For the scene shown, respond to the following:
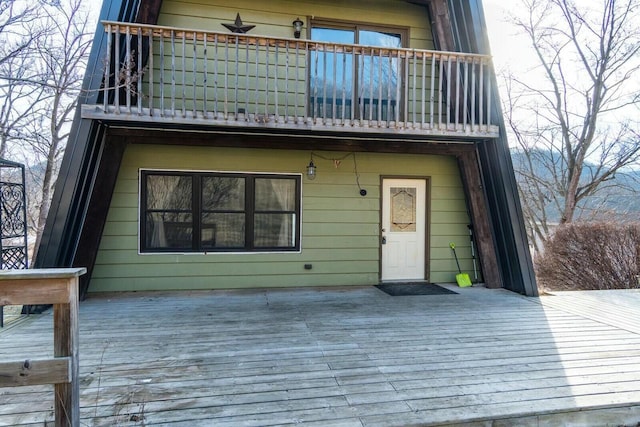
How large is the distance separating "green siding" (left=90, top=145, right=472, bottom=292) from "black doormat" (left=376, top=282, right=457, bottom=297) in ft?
0.95

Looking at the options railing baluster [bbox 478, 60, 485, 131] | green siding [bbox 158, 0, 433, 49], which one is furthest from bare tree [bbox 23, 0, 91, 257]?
railing baluster [bbox 478, 60, 485, 131]

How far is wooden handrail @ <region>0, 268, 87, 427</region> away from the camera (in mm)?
1830

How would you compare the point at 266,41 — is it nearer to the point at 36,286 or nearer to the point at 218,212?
the point at 218,212

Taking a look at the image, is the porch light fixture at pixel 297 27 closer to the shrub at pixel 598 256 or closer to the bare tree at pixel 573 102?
the shrub at pixel 598 256

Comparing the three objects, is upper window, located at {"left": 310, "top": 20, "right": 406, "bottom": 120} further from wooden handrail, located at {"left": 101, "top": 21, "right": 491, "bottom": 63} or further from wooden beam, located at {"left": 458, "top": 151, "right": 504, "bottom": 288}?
wooden beam, located at {"left": 458, "top": 151, "right": 504, "bottom": 288}

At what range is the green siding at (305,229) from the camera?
552 cm

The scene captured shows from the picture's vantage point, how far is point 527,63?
1084 cm

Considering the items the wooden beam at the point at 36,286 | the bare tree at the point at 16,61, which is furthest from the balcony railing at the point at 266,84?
the wooden beam at the point at 36,286

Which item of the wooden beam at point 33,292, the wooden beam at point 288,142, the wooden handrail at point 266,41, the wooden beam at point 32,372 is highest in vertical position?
the wooden handrail at point 266,41

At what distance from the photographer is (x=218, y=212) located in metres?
5.80

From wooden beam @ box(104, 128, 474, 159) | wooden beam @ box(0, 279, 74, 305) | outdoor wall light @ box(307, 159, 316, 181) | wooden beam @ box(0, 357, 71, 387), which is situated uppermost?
wooden beam @ box(104, 128, 474, 159)

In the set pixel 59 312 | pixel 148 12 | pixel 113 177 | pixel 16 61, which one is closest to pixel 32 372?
pixel 59 312

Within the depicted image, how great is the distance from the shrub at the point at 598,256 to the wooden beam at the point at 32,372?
7.84m

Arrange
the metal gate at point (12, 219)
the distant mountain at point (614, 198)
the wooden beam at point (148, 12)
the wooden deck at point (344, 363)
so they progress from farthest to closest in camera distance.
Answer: the distant mountain at point (614, 198), the wooden beam at point (148, 12), the metal gate at point (12, 219), the wooden deck at point (344, 363)
